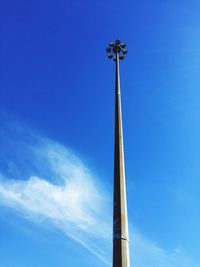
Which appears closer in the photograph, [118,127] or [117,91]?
[118,127]

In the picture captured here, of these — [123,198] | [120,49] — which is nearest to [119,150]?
[123,198]

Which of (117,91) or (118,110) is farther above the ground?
(117,91)

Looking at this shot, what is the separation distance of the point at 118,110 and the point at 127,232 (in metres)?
3.98

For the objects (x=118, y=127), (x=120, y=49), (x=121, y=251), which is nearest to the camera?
(x=121, y=251)

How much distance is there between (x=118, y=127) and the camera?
9867mm

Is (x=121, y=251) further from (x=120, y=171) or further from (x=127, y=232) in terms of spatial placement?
(x=120, y=171)

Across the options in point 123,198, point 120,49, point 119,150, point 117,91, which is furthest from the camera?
point 120,49

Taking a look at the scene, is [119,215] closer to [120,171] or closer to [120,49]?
[120,171]

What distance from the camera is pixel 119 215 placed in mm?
7965

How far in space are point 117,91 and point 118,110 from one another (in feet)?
3.62

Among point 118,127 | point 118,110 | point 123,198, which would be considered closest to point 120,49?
point 118,110

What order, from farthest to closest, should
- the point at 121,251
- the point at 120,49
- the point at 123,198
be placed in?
1. the point at 120,49
2. the point at 123,198
3. the point at 121,251

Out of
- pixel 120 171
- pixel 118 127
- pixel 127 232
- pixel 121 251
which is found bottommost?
pixel 121 251

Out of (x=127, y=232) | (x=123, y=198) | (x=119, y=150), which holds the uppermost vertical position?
(x=119, y=150)
